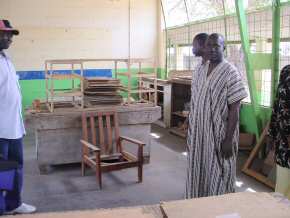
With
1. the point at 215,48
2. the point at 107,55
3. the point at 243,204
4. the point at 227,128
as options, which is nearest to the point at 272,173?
the point at 227,128

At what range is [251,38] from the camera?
17.3 ft

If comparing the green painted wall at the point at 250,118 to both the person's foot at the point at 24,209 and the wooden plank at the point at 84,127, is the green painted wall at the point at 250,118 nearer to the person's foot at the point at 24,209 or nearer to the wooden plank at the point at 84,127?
the wooden plank at the point at 84,127

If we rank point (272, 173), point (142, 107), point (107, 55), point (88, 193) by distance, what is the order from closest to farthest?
point (88, 193) → point (272, 173) → point (142, 107) → point (107, 55)

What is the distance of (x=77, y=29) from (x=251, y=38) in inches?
152

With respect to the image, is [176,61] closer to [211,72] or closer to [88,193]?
[88,193]

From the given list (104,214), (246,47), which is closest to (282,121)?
(104,214)

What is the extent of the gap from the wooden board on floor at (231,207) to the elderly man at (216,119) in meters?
1.44

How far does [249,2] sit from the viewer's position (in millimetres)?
5441

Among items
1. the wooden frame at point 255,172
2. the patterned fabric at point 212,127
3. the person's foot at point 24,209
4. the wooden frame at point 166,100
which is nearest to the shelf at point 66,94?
the person's foot at point 24,209

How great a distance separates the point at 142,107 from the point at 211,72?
6.86 ft

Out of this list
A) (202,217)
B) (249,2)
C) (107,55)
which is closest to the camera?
(202,217)

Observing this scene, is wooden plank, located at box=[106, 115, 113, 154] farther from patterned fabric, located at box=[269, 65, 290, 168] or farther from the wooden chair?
patterned fabric, located at box=[269, 65, 290, 168]

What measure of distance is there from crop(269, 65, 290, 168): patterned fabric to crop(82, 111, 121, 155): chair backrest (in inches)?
85.8

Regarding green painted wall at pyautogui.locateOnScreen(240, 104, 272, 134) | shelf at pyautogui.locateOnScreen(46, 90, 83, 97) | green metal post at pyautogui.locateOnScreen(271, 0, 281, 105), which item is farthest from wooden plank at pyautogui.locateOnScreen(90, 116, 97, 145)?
green metal post at pyautogui.locateOnScreen(271, 0, 281, 105)
